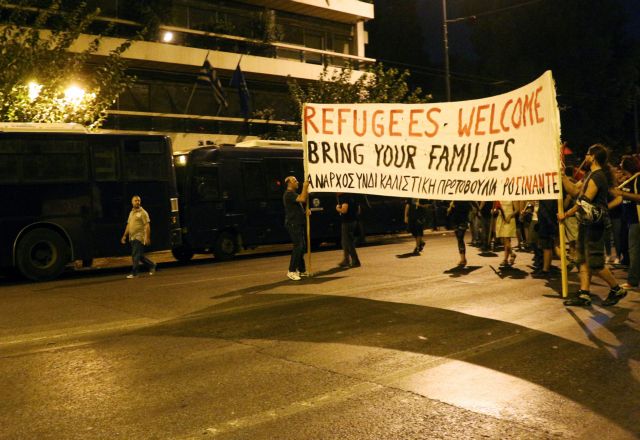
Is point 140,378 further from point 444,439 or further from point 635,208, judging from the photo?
point 635,208

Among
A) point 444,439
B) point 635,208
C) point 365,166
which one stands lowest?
point 444,439

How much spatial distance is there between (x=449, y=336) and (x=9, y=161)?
11.3 meters

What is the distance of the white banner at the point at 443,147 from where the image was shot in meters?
7.80

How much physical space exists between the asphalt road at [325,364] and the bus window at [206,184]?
7549 millimetres

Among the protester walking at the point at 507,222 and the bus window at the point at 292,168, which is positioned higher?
the bus window at the point at 292,168

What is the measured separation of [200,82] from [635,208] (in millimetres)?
20367

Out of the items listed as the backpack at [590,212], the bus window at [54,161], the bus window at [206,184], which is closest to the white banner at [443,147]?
the backpack at [590,212]

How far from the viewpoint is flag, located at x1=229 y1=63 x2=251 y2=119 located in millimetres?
26281

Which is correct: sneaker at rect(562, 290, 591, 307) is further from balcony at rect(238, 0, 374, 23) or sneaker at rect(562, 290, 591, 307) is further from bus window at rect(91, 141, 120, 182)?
balcony at rect(238, 0, 374, 23)

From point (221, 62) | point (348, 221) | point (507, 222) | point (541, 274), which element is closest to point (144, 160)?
point (348, 221)

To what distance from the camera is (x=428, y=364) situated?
555 centimetres

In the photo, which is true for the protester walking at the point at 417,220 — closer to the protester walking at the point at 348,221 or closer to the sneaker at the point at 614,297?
the protester walking at the point at 348,221

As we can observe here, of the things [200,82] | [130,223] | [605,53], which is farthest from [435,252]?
[605,53]

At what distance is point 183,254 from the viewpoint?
59.3 feet
